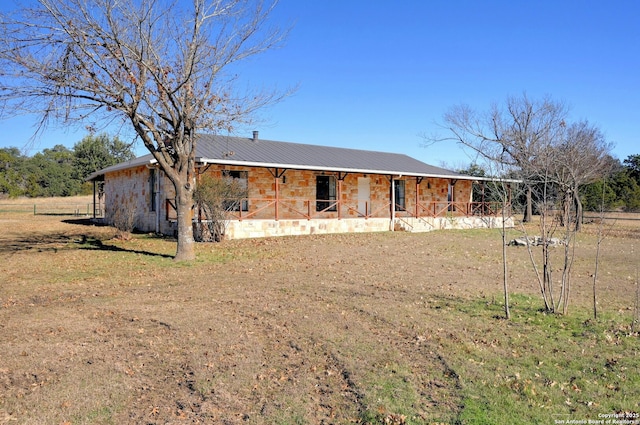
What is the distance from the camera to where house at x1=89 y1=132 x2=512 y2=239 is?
1705 centimetres

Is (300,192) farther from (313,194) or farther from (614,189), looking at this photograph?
(614,189)

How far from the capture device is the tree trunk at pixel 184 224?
11320 millimetres

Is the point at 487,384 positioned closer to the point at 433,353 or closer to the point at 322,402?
the point at 433,353

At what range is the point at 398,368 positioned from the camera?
4.38 m

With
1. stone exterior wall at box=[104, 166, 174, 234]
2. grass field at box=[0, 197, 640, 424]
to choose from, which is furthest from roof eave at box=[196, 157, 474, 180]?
grass field at box=[0, 197, 640, 424]

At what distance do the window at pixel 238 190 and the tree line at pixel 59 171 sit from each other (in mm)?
30629

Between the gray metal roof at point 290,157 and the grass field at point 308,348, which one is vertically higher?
the gray metal roof at point 290,157

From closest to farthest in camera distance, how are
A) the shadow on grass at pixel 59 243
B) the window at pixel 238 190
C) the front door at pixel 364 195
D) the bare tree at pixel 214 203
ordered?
1. the shadow on grass at pixel 59 243
2. the bare tree at pixel 214 203
3. the window at pixel 238 190
4. the front door at pixel 364 195

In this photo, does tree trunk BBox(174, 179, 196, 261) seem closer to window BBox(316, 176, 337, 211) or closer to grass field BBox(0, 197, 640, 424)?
grass field BBox(0, 197, 640, 424)

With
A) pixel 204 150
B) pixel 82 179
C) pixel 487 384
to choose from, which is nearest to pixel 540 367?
pixel 487 384

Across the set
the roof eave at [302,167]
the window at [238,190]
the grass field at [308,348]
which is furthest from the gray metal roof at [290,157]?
the grass field at [308,348]

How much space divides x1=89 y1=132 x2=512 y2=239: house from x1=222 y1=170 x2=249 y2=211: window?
4 centimetres

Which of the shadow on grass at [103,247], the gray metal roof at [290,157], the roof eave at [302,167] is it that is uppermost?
the gray metal roof at [290,157]

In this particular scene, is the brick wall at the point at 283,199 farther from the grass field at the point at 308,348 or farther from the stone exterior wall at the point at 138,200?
the grass field at the point at 308,348
